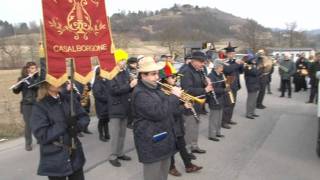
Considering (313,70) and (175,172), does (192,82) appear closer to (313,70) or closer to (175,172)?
(175,172)

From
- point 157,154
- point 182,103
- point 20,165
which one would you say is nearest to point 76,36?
point 157,154

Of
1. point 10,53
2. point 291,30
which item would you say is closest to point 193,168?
point 10,53

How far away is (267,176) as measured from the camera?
6766 millimetres

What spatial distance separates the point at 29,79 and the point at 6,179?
2.18 metres

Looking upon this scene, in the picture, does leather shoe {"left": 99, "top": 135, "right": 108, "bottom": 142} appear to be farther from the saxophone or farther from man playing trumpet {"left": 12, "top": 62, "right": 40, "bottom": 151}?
man playing trumpet {"left": 12, "top": 62, "right": 40, "bottom": 151}

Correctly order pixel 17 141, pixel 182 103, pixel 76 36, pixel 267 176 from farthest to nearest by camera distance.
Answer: pixel 17 141
pixel 267 176
pixel 182 103
pixel 76 36

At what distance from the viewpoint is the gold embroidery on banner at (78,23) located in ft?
14.3

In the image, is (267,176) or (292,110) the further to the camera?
(292,110)

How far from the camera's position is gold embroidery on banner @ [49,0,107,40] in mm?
4352

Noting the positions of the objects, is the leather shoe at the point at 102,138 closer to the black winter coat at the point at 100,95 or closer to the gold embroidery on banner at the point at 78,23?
Answer: the black winter coat at the point at 100,95

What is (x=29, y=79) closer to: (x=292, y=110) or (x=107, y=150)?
(x=107, y=150)

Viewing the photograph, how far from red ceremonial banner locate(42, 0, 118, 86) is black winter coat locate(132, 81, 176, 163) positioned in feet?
1.90

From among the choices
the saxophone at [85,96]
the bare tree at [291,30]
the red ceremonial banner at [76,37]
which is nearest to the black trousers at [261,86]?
the saxophone at [85,96]

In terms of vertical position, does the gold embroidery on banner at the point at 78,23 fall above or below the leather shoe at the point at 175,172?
above
